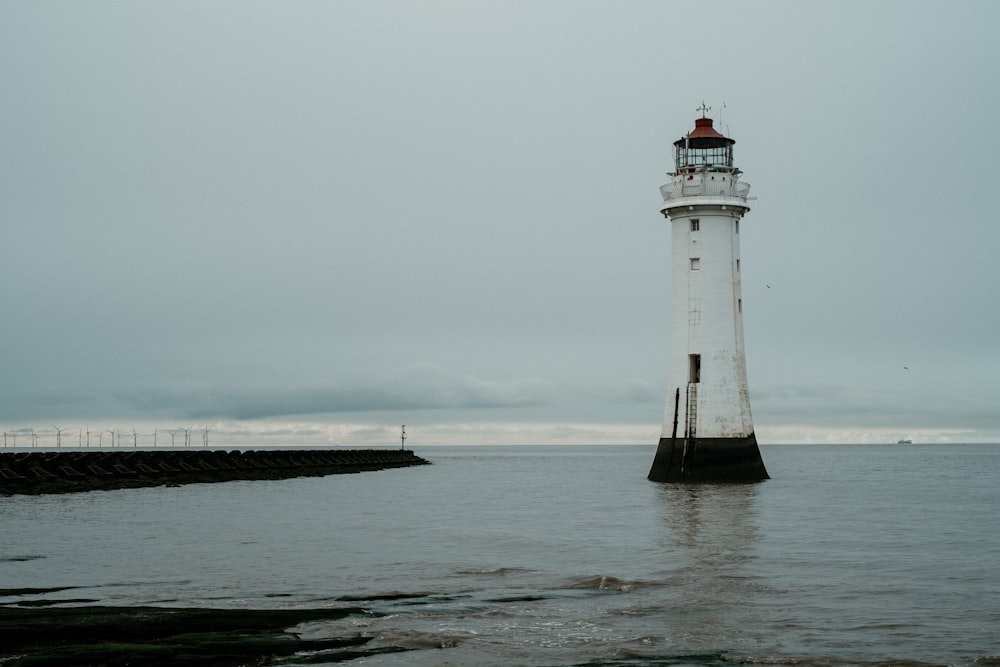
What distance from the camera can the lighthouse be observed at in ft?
133

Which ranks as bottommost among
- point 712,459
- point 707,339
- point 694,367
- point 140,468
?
point 140,468

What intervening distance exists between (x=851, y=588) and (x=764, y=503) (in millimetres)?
20368

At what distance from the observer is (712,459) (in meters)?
40.7

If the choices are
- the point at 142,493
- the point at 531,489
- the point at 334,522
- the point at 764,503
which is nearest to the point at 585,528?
the point at 334,522

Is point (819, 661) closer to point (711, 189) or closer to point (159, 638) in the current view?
point (159, 638)

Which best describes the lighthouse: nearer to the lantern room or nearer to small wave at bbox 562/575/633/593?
the lantern room

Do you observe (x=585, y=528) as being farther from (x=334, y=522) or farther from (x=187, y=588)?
(x=187, y=588)

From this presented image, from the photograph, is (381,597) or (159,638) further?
(381,597)

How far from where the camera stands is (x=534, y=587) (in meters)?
16.6

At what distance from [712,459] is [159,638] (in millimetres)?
31942

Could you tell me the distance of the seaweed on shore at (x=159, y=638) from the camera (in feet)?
33.0

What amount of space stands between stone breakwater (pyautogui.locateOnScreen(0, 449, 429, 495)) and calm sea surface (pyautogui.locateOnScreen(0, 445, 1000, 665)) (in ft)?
11.5

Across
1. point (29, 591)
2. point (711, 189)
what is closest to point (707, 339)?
point (711, 189)

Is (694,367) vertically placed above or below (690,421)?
above
